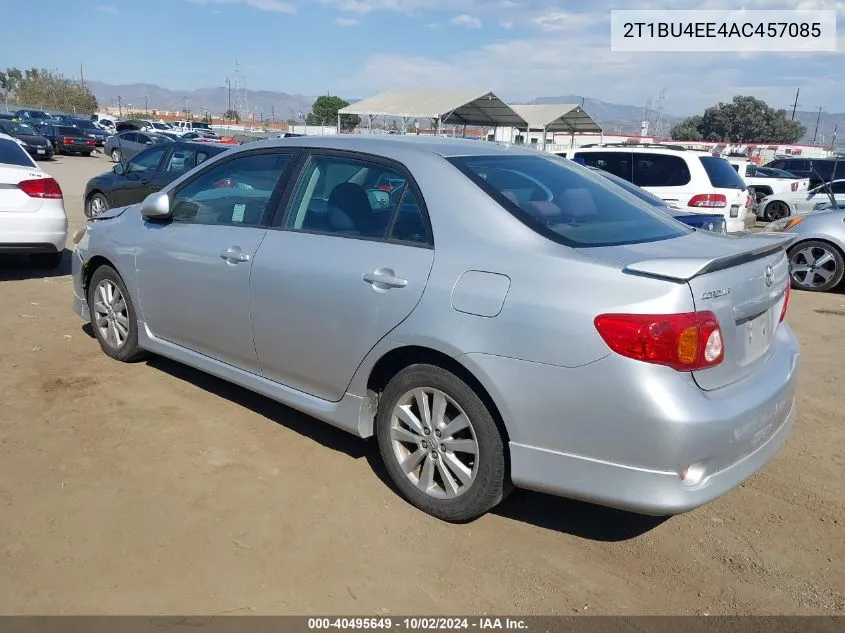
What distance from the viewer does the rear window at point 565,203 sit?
3.18 m

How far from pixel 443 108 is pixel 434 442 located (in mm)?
27360

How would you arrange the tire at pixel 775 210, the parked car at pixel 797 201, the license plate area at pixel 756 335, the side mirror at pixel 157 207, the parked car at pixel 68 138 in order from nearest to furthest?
1. the license plate area at pixel 756 335
2. the side mirror at pixel 157 207
3. the parked car at pixel 797 201
4. the tire at pixel 775 210
5. the parked car at pixel 68 138

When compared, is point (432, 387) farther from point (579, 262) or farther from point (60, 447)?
point (60, 447)

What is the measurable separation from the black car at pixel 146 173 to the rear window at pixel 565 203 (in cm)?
745

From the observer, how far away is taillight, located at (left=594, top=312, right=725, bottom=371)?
8.67 feet

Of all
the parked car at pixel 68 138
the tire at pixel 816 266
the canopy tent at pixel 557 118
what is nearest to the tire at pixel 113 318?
the tire at pixel 816 266

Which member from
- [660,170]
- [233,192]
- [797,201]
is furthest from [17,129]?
[233,192]

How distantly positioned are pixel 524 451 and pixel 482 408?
9.8 inches

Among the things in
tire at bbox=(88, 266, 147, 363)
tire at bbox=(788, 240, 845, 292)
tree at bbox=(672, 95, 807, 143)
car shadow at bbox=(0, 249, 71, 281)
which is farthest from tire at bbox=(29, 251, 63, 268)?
tree at bbox=(672, 95, 807, 143)

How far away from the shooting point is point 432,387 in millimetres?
3203

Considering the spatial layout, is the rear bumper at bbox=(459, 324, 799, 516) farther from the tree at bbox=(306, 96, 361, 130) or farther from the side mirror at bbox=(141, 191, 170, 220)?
the tree at bbox=(306, 96, 361, 130)

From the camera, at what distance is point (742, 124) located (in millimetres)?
78188

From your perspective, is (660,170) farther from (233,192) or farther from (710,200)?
(233,192)

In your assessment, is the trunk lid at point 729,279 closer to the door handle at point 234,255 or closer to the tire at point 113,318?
the door handle at point 234,255
